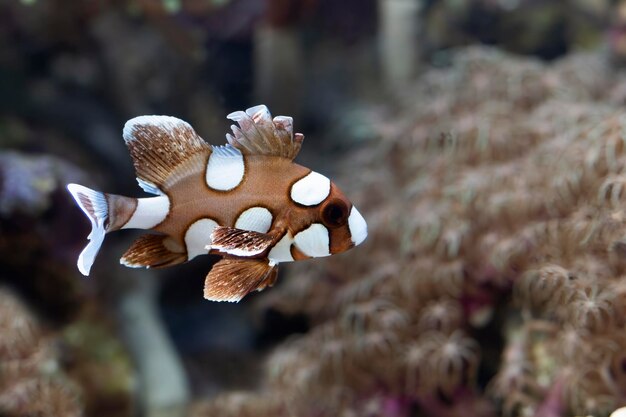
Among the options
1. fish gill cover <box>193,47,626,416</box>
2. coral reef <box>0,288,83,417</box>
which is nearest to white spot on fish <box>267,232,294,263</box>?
fish gill cover <box>193,47,626,416</box>

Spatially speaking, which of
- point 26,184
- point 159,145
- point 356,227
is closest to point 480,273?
point 356,227

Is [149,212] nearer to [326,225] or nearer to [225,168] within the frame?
[225,168]

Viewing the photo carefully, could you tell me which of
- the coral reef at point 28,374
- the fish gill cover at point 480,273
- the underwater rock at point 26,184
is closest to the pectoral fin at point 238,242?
the fish gill cover at point 480,273

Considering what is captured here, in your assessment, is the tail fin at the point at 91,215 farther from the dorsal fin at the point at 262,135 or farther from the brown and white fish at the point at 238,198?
the dorsal fin at the point at 262,135

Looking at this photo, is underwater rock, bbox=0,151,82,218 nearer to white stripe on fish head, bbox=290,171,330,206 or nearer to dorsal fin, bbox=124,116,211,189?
dorsal fin, bbox=124,116,211,189

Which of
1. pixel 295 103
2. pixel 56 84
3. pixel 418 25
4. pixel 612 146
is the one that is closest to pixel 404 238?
pixel 612 146

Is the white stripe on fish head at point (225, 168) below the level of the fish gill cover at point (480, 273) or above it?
above

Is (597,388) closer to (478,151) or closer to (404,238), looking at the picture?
(404,238)
